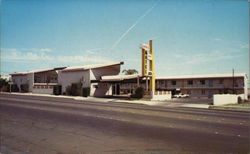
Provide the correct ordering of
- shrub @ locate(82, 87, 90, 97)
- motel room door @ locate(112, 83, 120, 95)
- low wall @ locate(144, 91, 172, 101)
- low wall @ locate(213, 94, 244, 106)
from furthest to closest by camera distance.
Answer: motel room door @ locate(112, 83, 120, 95)
shrub @ locate(82, 87, 90, 97)
low wall @ locate(144, 91, 172, 101)
low wall @ locate(213, 94, 244, 106)

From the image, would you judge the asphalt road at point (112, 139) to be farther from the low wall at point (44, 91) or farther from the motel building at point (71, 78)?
the low wall at point (44, 91)

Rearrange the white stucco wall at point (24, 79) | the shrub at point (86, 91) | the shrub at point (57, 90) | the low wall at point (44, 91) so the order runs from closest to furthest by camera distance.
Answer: the shrub at point (86, 91)
the shrub at point (57, 90)
the low wall at point (44, 91)
the white stucco wall at point (24, 79)

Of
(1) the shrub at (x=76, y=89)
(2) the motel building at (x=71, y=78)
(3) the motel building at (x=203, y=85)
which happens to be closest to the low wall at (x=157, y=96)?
(2) the motel building at (x=71, y=78)

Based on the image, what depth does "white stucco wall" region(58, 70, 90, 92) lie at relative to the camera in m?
35.5

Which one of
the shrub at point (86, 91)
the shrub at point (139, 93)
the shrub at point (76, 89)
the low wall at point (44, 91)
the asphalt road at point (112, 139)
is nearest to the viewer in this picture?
the asphalt road at point (112, 139)

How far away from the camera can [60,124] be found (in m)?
9.30

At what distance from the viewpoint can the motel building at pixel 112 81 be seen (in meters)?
35.5

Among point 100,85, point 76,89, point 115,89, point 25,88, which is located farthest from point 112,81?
point 25,88

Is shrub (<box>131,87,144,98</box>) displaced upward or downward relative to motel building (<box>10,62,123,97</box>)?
downward

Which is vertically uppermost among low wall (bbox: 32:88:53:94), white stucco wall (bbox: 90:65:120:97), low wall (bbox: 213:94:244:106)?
white stucco wall (bbox: 90:65:120:97)

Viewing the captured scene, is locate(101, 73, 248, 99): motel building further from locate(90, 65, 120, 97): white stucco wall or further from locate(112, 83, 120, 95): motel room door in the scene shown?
locate(90, 65, 120, 97): white stucco wall

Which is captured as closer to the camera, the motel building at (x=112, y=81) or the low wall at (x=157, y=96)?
the low wall at (x=157, y=96)

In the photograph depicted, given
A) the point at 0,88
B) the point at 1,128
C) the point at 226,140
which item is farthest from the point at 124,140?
the point at 0,88

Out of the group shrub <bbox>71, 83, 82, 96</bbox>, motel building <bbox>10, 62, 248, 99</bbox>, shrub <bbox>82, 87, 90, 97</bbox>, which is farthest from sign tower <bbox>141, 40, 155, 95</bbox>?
shrub <bbox>71, 83, 82, 96</bbox>
